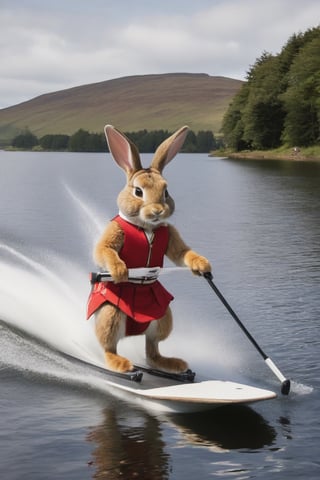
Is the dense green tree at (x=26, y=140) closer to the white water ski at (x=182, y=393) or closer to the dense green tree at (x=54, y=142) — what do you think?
the dense green tree at (x=54, y=142)

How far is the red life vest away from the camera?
8594 millimetres

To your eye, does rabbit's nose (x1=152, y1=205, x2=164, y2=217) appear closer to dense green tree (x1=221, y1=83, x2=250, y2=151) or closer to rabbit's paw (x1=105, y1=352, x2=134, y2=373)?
rabbit's paw (x1=105, y1=352, x2=134, y2=373)

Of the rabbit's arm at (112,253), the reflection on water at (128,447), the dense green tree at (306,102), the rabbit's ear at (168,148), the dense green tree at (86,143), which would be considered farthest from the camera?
the dense green tree at (86,143)

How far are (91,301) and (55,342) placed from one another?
5.13 ft

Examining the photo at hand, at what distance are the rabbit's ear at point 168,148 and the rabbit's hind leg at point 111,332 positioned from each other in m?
1.53

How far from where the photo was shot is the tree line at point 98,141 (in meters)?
161

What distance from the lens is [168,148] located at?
8836 mm

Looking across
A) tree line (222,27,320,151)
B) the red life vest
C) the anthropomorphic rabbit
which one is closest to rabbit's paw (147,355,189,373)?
the anthropomorphic rabbit

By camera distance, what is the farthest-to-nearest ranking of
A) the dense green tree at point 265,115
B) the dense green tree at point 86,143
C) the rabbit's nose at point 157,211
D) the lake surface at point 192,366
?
the dense green tree at point 86,143
the dense green tree at point 265,115
the rabbit's nose at point 157,211
the lake surface at point 192,366

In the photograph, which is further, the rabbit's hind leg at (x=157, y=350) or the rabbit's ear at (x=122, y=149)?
the rabbit's hind leg at (x=157, y=350)

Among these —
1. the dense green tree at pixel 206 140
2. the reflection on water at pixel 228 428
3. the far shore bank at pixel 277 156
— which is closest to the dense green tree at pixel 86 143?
the dense green tree at pixel 206 140

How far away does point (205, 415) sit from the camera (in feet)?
26.3

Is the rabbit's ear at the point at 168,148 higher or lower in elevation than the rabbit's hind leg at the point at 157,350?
higher

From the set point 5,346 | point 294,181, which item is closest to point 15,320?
point 5,346
